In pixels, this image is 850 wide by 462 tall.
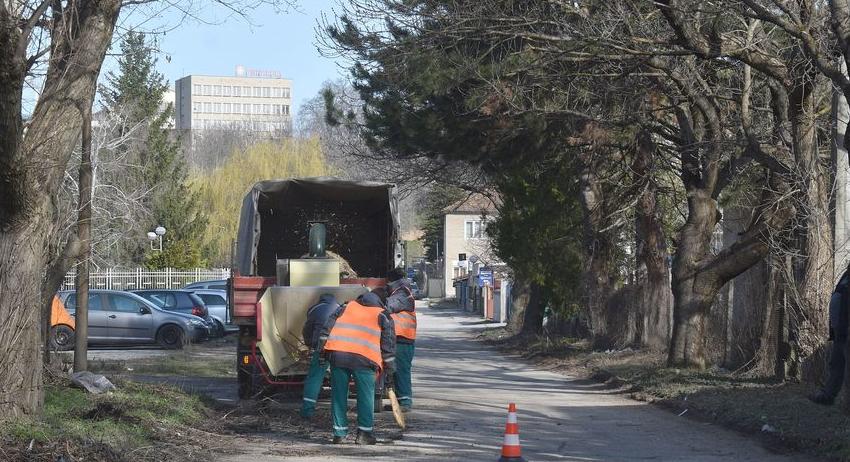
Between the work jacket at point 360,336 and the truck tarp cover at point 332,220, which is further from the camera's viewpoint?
the truck tarp cover at point 332,220

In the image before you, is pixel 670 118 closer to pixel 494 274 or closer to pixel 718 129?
pixel 718 129

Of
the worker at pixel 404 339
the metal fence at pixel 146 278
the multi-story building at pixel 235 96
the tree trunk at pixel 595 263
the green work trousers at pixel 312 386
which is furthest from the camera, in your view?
the multi-story building at pixel 235 96

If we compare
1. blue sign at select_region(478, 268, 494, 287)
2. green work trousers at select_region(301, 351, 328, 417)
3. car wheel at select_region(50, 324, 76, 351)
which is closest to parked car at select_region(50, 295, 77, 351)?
car wheel at select_region(50, 324, 76, 351)

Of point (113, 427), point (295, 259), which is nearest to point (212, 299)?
point (295, 259)

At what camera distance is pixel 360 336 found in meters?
11.2

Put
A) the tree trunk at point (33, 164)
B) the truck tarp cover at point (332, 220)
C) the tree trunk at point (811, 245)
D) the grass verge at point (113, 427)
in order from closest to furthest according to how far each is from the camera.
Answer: the grass verge at point (113, 427) < the tree trunk at point (33, 164) < the tree trunk at point (811, 245) < the truck tarp cover at point (332, 220)

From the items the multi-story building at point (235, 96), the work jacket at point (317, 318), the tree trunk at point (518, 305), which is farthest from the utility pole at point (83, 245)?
the multi-story building at point (235, 96)

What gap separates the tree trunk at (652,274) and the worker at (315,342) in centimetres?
1110

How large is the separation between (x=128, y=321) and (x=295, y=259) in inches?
492

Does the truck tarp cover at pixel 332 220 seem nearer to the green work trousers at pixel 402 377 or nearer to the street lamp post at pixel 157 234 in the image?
the green work trousers at pixel 402 377

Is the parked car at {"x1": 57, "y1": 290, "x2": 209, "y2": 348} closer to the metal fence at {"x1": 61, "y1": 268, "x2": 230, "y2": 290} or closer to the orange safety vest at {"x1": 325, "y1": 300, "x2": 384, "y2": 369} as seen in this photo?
the orange safety vest at {"x1": 325, "y1": 300, "x2": 384, "y2": 369}

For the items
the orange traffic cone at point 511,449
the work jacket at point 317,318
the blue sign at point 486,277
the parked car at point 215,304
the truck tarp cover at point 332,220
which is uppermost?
the truck tarp cover at point 332,220

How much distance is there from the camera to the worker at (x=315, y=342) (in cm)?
1223

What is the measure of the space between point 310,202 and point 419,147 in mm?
5497
